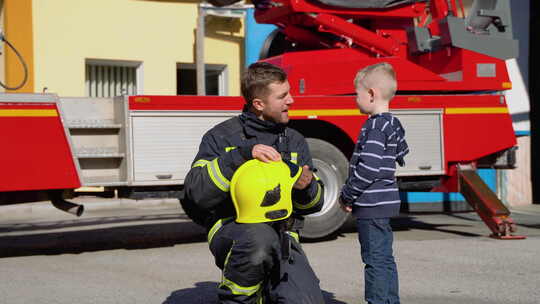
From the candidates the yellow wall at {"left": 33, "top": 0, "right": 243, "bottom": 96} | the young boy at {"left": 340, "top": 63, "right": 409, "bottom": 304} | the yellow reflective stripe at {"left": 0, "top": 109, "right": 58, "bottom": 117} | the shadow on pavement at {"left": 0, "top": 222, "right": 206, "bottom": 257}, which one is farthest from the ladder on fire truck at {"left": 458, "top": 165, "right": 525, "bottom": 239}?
the yellow wall at {"left": 33, "top": 0, "right": 243, "bottom": 96}

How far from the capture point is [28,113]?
7004 millimetres

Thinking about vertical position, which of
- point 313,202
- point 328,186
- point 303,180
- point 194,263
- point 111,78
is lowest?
point 194,263

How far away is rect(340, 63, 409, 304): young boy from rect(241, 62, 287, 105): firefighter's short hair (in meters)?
0.82

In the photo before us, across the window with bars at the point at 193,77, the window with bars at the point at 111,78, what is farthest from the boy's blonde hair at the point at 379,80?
the window with bars at the point at 193,77

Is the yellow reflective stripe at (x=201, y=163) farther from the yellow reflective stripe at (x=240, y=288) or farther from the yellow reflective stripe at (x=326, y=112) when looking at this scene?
the yellow reflective stripe at (x=326, y=112)

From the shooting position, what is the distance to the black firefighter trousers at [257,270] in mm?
3535

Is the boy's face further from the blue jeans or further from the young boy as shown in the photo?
the blue jeans

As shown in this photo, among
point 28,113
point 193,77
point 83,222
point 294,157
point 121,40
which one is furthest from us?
point 193,77

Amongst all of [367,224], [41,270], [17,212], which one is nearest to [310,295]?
[367,224]

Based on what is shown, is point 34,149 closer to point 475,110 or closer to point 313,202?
point 313,202

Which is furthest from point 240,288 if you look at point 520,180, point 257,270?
point 520,180

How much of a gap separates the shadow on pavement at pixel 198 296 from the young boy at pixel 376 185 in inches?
36.5

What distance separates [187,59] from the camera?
50.1 ft

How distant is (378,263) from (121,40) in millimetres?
11188
